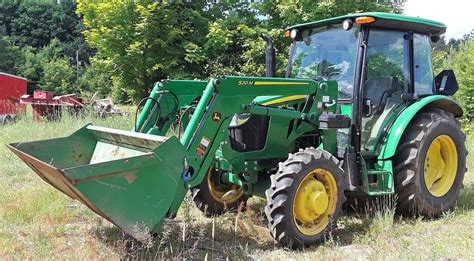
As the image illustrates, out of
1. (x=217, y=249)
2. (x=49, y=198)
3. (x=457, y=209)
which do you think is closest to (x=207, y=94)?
(x=217, y=249)

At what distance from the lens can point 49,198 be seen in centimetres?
550

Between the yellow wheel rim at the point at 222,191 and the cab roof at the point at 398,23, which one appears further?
the yellow wheel rim at the point at 222,191

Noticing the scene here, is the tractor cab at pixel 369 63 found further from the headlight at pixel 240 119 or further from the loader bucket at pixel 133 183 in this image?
the loader bucket at pixel 133 183

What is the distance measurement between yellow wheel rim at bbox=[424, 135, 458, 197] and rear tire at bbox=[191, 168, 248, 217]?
7.45ft

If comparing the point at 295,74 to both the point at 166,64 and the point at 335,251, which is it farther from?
the point at 166,64

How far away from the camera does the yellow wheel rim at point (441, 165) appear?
538cm

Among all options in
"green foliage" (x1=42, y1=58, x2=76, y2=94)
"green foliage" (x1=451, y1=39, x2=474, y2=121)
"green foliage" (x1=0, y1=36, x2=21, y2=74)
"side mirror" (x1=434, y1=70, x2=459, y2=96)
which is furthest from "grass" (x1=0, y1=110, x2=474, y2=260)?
"green foliage" (x1=0, y1=36, x2=21, y2=74)

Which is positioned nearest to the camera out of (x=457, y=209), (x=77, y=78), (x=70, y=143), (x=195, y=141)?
(x=195, y=141)

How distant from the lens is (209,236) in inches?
178

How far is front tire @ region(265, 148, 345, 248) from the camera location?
395 centimetres

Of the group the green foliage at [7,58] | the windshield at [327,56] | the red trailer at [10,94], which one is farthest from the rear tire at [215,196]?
the green foliage at [7,58]

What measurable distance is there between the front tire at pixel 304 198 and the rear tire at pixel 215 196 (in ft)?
3.86

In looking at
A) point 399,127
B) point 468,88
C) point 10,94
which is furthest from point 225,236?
point 468,88

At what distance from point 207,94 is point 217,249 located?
4.73 ft
